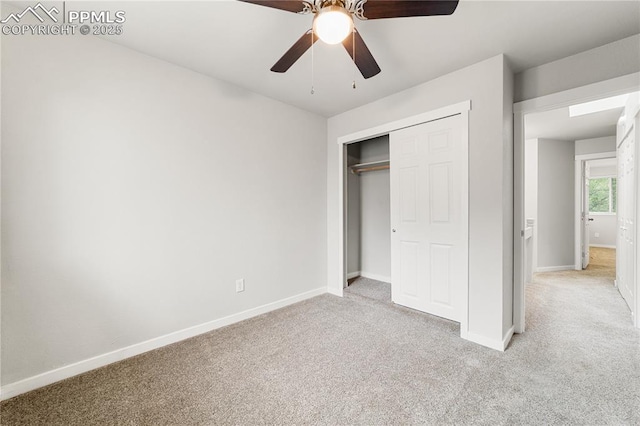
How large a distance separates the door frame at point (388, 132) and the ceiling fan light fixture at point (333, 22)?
64.1 inches

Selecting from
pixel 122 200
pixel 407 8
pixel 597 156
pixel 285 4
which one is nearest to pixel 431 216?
pixel 407 8

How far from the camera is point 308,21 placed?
1876mm

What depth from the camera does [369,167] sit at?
4203mm

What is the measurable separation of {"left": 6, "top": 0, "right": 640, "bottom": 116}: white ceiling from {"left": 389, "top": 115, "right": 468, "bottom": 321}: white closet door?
65 centimetres

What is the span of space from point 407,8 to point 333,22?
377 mm

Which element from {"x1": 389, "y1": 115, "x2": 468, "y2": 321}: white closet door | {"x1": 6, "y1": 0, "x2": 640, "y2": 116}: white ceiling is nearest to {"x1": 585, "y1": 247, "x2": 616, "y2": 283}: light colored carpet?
{"x1": 389, "y1": 115, "x2": 468, "y2": 321}: white closet door

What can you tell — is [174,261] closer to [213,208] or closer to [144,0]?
[213,208]

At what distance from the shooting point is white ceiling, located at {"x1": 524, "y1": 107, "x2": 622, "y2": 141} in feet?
12.3

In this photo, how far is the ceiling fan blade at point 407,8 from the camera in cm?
125

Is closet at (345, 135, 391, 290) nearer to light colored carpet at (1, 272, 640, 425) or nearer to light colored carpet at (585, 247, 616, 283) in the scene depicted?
light colored carpet at (1, 272, 640, 425)

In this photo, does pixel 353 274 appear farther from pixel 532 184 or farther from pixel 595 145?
pixel 595 145

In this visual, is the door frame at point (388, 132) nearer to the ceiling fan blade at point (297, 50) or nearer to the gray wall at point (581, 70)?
the gray wall at point (581, 70)
